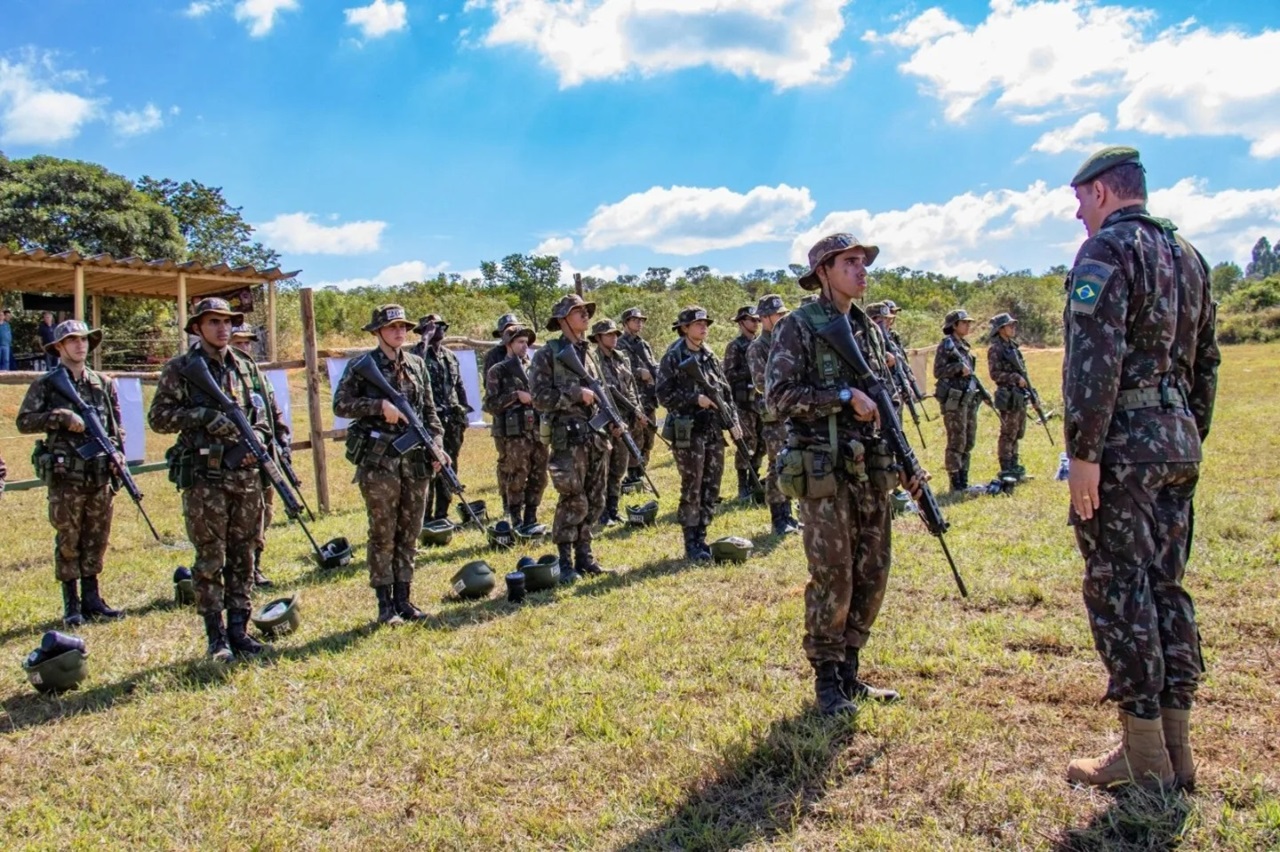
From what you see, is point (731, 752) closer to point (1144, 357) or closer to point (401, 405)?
point (1144, 357)

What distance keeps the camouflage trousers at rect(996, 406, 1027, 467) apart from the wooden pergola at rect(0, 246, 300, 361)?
41.7ft

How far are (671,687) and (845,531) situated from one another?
1300 mm

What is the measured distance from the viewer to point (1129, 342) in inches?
118

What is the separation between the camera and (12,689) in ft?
16.3

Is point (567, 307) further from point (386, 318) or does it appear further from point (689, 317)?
point (689, 317)

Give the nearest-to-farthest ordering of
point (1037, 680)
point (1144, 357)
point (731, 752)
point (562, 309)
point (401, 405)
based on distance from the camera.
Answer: point (1144, 357), point (731, 752), point (1037, 680), point (401, 405), point (562, 309)

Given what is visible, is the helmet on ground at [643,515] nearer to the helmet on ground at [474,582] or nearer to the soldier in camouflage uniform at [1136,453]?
the helmet on ground at [474,582]

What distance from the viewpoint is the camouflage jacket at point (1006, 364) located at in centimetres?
946

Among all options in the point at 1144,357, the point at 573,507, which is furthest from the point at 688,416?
the point at 1144,357

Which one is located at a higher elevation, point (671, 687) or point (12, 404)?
point (12, 404)

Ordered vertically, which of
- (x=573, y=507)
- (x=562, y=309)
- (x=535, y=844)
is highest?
(x=562, y=309)

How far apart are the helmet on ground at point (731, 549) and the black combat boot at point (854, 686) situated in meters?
2.67

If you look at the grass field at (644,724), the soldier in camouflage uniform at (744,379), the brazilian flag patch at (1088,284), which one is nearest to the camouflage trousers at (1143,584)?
the grass field at (644,724)

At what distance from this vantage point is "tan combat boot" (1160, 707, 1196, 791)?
3086 mm
